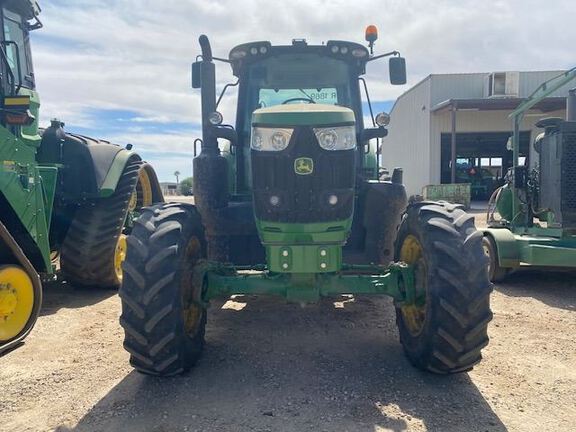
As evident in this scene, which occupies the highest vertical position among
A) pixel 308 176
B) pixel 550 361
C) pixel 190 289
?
pixel 308 176

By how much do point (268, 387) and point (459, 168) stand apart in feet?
88.3

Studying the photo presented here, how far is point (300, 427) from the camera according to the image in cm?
296

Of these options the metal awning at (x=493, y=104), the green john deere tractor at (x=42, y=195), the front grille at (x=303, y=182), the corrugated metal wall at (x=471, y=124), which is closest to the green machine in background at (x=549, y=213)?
the front grille at (x=303, y=182)

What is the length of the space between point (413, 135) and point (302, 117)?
2490 cm

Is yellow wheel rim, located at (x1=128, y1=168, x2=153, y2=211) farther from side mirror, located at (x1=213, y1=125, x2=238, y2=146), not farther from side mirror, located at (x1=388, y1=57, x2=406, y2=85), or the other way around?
side mirror, located at (x1=388, y1=57, x2=406, y2=85)

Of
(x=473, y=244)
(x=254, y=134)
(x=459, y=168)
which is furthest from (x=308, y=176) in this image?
(x=459, y=168)

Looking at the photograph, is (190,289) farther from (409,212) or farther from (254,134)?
(409,212)

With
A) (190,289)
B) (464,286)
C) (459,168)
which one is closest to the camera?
(464,286)

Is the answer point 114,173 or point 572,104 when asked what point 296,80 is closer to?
point 114,173

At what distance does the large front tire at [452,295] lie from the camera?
3.32 meters

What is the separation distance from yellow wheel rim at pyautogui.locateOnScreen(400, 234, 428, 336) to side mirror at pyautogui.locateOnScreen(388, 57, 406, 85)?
74.1 inches

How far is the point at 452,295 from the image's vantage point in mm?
3324

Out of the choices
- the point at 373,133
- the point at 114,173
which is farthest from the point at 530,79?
the point at 114,173

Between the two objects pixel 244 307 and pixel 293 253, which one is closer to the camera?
pixel 293 253
